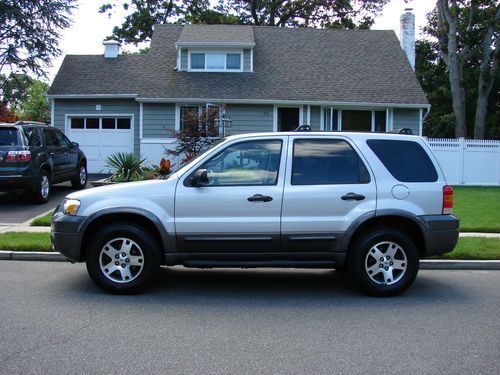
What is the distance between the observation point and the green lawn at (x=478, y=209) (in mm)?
11562

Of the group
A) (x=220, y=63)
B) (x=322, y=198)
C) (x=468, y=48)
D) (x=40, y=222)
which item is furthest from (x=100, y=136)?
(x=468, y=48)

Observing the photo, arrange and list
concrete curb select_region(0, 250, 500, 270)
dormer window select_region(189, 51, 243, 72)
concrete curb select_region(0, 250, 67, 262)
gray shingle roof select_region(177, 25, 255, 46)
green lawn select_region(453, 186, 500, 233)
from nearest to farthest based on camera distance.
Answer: concrete curb select_region(0, 250, 500, 270)
concrete curb select_region(0, 250, 67, 262)
green lawn select_region(453, 186, 500, 233)
gray shingle roof select_region(177, 25, 255, 46)
dormer window select_region(189, 51, 243, 72)

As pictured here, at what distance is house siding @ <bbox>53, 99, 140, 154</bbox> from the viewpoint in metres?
22.1

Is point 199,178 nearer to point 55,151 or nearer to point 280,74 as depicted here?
point 55,151

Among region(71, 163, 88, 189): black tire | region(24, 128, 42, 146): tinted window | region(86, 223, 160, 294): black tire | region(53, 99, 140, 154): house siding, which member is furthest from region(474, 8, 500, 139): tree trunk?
region(86, 223, 160, 294): black tire

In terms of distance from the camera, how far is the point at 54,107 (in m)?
22.3

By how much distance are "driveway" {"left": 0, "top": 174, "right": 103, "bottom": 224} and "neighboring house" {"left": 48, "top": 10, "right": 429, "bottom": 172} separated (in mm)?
6156

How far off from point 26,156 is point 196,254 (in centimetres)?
802

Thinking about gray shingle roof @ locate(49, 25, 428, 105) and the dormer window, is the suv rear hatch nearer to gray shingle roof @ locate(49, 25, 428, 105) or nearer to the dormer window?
gray shingle roof @ locate(49, 25, 428, 105)

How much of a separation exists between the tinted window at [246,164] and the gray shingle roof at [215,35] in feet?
54.1

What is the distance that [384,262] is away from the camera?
6.78 metres

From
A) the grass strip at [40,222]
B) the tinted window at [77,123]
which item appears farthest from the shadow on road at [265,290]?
the tinted window at [77,123]

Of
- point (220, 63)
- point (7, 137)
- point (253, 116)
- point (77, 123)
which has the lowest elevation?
point (7, 137)

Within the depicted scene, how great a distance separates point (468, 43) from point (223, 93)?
54.4ft
